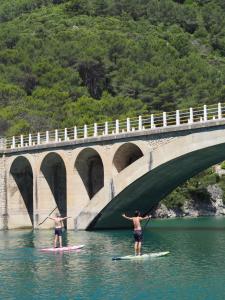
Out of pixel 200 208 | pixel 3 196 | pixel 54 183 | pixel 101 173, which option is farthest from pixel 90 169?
pixel 200 208

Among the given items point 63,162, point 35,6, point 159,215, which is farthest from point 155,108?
point 35,6

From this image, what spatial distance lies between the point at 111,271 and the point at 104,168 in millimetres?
21275

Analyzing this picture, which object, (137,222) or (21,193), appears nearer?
(137,222)

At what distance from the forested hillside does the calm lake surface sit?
31807 mm

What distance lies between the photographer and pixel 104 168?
5403cm

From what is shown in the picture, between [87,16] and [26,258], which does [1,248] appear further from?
[87,16]

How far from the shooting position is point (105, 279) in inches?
1221

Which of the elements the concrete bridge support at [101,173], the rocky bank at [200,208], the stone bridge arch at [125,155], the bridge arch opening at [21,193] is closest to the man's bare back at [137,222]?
the concrete bridge support at [101,173]

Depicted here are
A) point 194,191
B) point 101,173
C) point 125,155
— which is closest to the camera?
point 125,155

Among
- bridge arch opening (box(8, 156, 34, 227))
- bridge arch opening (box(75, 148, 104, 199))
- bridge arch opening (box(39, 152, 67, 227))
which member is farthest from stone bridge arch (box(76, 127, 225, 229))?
bridge arch opening (box(8, 156, 34, 227))

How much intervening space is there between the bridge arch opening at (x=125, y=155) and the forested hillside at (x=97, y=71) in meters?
21.0

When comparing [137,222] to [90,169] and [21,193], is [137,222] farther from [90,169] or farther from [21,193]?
[21,193]

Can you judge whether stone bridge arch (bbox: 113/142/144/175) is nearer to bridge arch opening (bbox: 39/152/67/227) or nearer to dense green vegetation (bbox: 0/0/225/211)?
bridge arch opening (bbox: 39/152/67/227)

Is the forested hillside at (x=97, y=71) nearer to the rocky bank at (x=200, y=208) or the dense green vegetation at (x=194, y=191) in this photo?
the dense green vegetation at (x=194, y=191)
